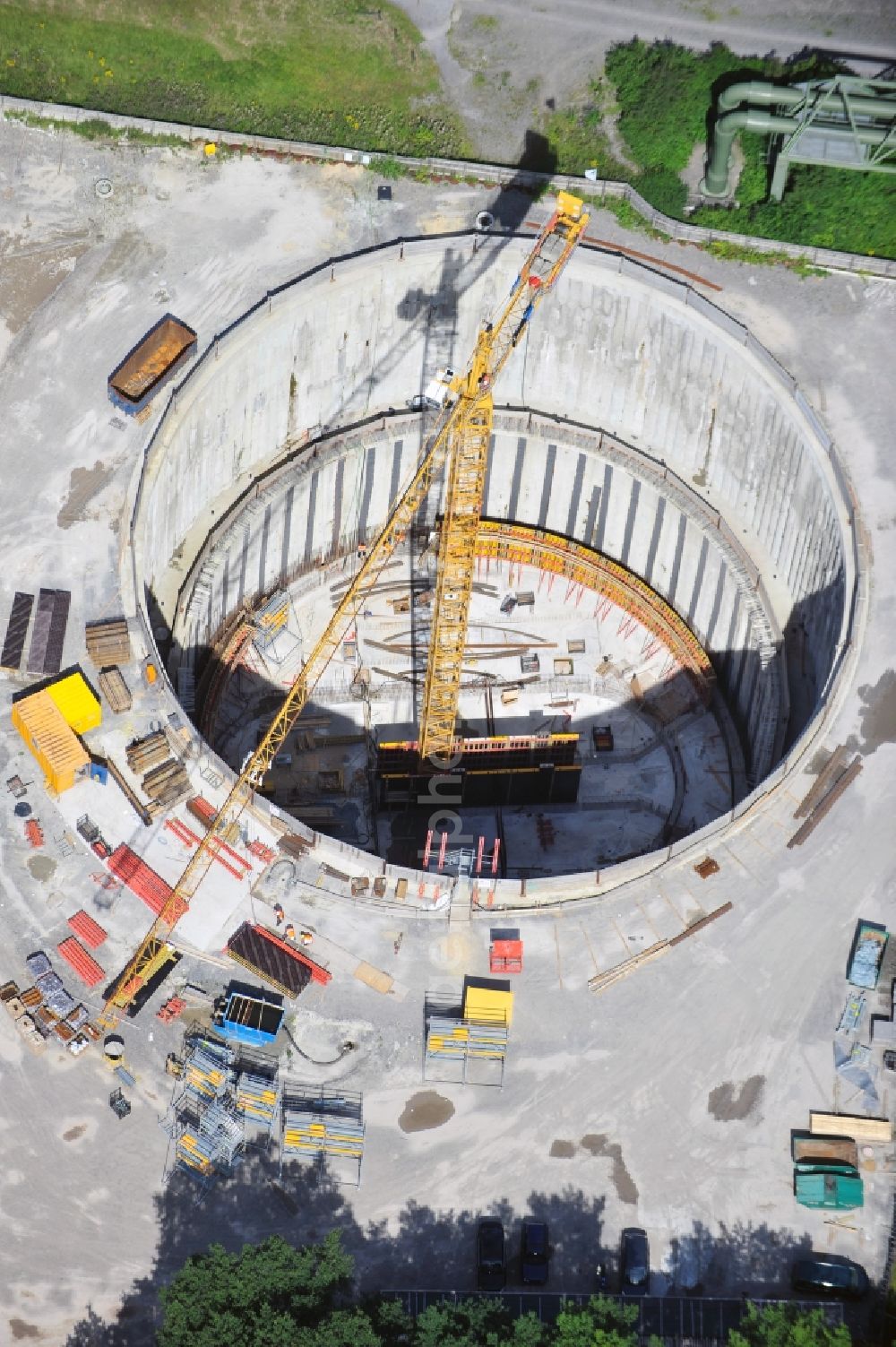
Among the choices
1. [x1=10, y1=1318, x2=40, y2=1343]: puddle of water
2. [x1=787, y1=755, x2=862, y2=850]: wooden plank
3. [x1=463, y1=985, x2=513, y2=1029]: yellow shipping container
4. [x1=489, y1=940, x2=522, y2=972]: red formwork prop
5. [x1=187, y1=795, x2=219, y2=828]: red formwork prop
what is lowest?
[x1=10, y1=1318, x2=40, y2=1343]: puddle of water

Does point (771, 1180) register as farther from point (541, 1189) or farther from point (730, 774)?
point (730, 774)

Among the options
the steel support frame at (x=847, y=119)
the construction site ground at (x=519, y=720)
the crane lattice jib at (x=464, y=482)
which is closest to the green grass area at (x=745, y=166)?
the steel support frame at (x=847, y=119)

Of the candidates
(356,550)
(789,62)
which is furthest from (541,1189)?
(789,62)

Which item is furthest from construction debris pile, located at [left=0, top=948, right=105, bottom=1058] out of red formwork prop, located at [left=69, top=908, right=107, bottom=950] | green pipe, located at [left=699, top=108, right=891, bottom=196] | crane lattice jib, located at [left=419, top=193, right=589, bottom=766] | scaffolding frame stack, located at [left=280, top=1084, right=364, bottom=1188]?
green pipe, located at [left=699, top=108, right=891, bottom=196]

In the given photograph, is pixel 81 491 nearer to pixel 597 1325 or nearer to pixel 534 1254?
pixel 534 1254

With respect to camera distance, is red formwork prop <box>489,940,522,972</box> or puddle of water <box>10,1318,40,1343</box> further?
red formwork prop <box>489,940,522,972</box>

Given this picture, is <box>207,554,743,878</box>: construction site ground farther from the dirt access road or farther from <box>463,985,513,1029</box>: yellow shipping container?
the dirt access road
